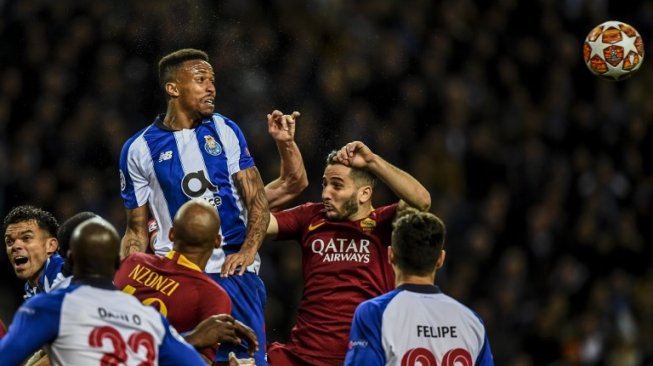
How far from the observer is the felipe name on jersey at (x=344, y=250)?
7.85 meters

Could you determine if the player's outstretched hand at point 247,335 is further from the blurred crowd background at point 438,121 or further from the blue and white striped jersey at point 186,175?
the blurred crowd background at point 438,121

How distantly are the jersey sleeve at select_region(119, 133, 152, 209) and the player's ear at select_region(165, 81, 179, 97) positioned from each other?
33cm

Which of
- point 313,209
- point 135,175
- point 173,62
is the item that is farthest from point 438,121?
point 135,175

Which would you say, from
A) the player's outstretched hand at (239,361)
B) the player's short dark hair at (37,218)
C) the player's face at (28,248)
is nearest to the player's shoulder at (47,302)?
the player's outstretched hand at (239,361)

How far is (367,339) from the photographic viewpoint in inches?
235

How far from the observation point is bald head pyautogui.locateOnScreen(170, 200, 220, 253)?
6168mm

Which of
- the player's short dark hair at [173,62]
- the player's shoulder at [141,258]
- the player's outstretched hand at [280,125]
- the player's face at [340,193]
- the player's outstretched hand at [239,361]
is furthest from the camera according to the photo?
the player's outstretched hand at [280,125]

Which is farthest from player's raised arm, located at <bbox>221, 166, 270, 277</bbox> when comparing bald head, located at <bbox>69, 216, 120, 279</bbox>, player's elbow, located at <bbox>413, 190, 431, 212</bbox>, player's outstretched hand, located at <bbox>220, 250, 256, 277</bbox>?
bald head, located at <bbox>69, 216, 120, 279</bbox>

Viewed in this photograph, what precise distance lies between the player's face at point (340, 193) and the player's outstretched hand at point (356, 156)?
7 centimetres

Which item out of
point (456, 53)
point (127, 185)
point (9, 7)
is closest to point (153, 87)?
point (9, 7)

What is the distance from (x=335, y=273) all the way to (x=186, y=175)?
115 centimetres

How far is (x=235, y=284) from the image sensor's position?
751 centimetres

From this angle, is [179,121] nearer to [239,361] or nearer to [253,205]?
[253,205]

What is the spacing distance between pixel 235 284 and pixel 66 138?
19.5 ft
